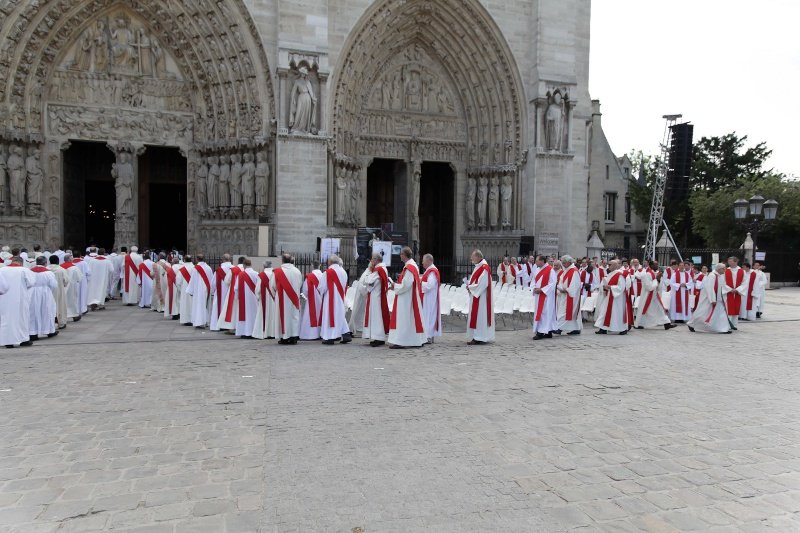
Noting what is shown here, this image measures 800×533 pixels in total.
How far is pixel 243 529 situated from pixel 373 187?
2438 centimetres

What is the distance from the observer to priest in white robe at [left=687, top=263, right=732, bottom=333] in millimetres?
13438

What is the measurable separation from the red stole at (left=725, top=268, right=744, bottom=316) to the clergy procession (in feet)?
0.10

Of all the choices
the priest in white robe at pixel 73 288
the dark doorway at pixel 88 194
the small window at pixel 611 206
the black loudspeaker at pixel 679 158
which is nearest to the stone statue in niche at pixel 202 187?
the dark doorway at pixel 88 194

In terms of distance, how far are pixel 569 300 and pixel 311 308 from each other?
5365 millimetres

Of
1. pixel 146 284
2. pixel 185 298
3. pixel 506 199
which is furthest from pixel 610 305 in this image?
pixel 146 284

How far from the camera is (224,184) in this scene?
20344 millimetres

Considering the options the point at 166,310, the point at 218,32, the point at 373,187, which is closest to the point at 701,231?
the point at 373,187

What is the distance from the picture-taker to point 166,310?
14.7 metres

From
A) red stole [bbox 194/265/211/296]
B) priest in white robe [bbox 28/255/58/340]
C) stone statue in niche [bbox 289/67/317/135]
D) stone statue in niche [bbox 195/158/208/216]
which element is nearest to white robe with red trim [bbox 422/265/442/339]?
red stole [bbox 194/265/211/296]

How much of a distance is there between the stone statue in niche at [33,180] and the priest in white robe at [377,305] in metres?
13.7

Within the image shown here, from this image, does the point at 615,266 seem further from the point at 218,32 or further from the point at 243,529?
the point at 218,32

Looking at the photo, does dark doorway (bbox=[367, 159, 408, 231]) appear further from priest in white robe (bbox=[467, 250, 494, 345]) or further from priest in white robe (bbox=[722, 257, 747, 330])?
priest in white robe (bbox=[467, 250, 494, 345])

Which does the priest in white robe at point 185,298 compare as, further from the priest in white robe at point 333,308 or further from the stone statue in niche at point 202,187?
the stone statue in niche at point 202,187

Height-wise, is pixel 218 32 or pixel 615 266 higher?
pixel 218 32
